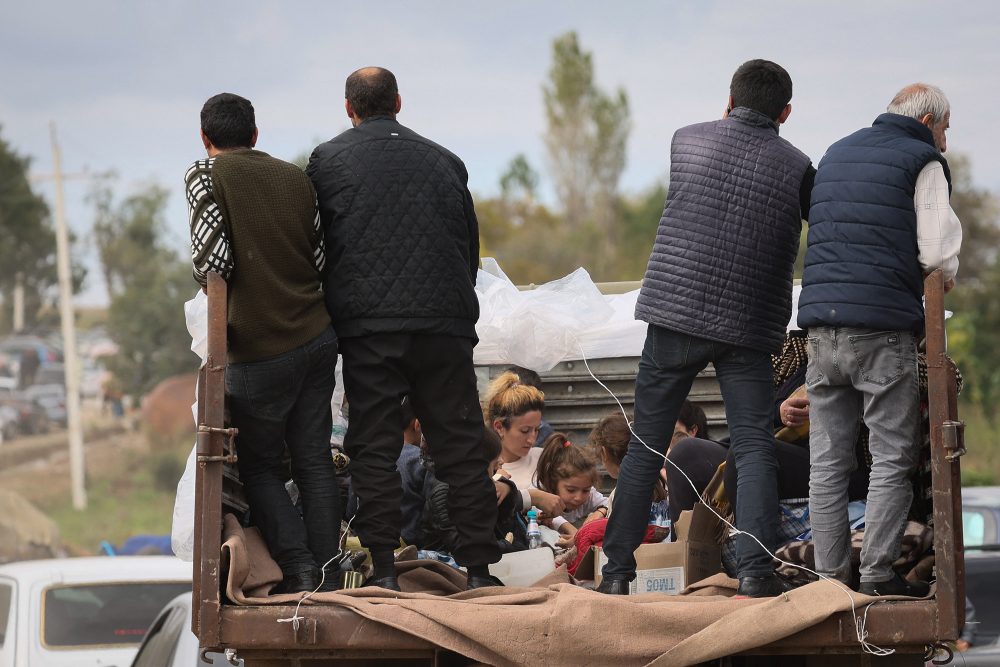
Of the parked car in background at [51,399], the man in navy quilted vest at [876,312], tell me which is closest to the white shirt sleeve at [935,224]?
the man in navy quilted vest at [876,312]

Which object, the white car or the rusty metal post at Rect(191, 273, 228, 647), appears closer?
the rusty metal post at Rect(191, 273, 228, 647)

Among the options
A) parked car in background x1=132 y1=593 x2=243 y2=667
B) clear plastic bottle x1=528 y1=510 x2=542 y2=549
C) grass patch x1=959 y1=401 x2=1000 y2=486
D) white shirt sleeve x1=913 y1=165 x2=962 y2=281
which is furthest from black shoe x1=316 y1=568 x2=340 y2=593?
grass patch x1=959 y1=401 x2=1000 y2=486

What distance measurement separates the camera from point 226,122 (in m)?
4.93

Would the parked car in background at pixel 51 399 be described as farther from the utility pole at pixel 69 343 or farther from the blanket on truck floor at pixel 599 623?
the blanket on truck floor at pixel 599 623

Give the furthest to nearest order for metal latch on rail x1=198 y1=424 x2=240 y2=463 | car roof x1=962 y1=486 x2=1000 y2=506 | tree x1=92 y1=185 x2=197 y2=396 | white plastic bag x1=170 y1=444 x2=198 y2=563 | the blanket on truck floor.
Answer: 1. tree x1=92 y1=185 x2=197 y2=396
2. car roof x1=962 y1=486 x2=1000 y2=506
3. white plastic bag x1=170 y1=444 x2=198 y2=563
4. metal latch on rail x1=198 y1=424 x2=240 y2=463
5. the blanket on truck floor

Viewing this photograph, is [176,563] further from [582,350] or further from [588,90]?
[588,90]

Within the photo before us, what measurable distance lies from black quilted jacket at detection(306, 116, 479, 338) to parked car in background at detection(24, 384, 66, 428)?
43421mm

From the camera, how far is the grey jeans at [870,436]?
448 cm

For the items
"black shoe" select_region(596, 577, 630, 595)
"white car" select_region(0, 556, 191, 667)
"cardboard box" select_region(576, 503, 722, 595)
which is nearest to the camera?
"black shoe" select_region(596, 577, 630, 595)

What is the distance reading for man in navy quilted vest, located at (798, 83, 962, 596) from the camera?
177 inches

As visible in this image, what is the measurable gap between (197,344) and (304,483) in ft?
4.51

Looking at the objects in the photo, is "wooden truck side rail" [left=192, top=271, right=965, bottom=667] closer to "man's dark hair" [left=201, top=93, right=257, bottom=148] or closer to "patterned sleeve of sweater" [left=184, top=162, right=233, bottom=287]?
"patterned sleeve of sweater" [left=184, top=162, right=233, bottom=287]

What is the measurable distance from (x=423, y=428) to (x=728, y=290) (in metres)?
1.15

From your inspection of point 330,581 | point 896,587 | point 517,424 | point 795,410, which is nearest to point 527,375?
point 517,424
